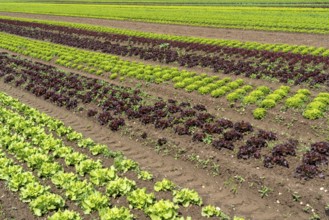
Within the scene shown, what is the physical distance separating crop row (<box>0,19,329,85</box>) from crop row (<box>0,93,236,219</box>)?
12925 millimetres

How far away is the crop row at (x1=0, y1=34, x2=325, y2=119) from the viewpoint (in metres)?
19.4

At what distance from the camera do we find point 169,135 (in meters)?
14.6

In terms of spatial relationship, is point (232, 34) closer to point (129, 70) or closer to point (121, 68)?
point (121, 68)

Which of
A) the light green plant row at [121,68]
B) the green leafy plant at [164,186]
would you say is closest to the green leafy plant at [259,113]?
the light green plant row at [121,68]

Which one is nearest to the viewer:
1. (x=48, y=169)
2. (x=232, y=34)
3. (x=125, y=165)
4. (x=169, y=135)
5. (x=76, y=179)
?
(x=76, y=179)

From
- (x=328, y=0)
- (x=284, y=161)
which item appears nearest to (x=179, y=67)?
(x=284, y=161)

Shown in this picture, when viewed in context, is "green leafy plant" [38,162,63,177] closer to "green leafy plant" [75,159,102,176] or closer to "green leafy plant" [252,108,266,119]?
"green leafy plant" [75,159,102,176]

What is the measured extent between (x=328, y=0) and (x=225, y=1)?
879 inches

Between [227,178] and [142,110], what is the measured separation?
676 cm

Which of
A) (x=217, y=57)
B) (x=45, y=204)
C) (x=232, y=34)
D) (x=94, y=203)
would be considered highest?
(x=232, y=34)

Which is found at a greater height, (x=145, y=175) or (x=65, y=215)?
(x=145, y=175)

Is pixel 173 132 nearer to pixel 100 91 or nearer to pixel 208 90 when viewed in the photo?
pixel 208 90

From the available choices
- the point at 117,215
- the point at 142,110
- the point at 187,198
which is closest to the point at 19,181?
the point at 117,215

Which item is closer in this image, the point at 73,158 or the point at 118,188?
the point at 118,188
